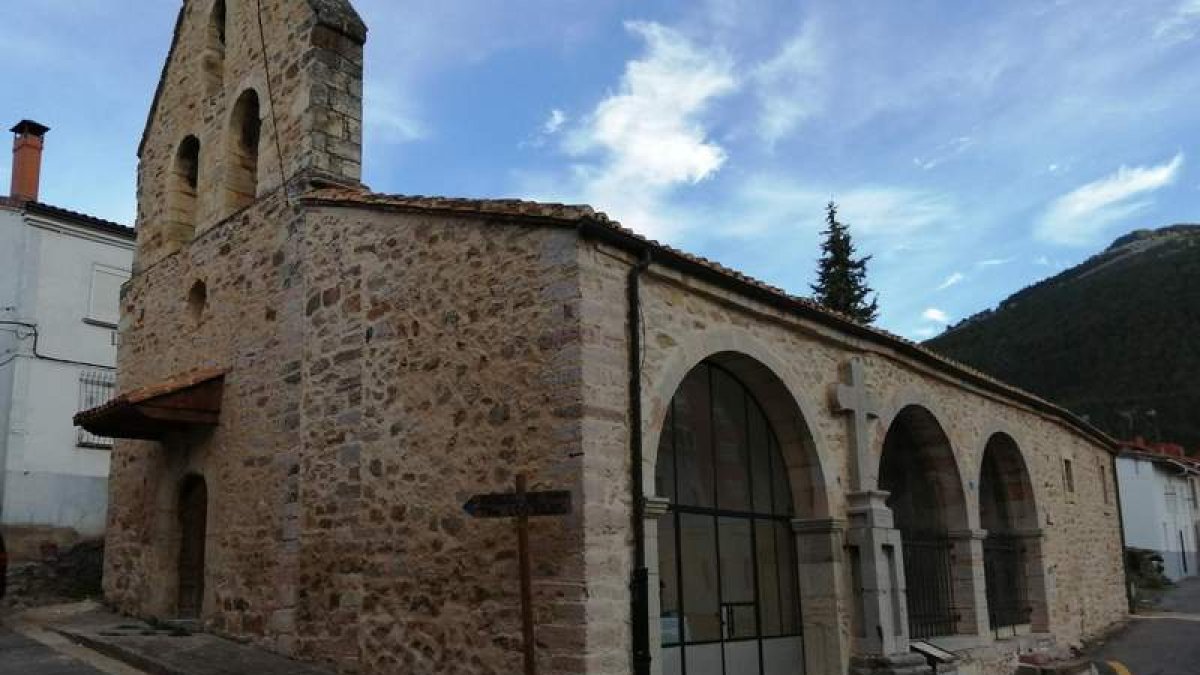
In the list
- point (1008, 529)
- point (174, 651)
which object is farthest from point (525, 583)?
point (1008, 529)

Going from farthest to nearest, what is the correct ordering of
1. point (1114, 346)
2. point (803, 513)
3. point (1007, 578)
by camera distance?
point (1114, 346) < point (1007, 578) < point (803, 513)

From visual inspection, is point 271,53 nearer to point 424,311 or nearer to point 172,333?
point 172,333

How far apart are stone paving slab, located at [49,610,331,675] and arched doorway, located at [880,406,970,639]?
7775 millimetres

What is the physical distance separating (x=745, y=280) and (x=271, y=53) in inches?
225

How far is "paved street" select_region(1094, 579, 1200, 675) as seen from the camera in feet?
46.0

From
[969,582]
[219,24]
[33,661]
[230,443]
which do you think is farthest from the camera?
[969,582]

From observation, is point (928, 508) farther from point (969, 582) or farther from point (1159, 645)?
point (1159, 645)

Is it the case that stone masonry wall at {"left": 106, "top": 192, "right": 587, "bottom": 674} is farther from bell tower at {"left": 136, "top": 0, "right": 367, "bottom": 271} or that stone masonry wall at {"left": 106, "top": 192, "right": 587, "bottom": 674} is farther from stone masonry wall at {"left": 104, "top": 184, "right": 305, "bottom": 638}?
bell tower at {"left": 136, "top": 0, "right": 367, "bottom": 271}

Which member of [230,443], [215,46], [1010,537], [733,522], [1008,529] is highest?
[215,46]

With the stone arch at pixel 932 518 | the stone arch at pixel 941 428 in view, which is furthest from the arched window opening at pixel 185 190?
the stone arch at pixel 932 518

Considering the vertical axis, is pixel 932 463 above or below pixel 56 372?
below

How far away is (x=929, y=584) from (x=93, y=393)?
1308 cm

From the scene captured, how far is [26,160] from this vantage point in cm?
1639

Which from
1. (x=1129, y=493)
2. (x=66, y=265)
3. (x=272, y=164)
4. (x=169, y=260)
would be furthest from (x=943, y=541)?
(x=1129, y=493)
